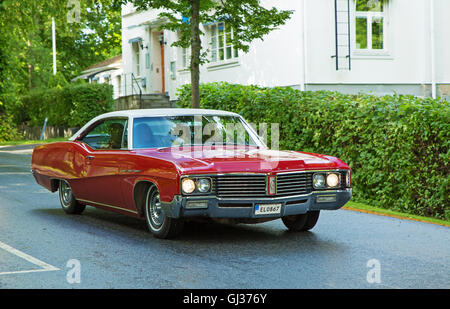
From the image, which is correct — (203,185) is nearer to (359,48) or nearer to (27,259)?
(27,259)

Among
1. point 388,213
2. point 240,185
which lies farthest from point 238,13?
point 240,185

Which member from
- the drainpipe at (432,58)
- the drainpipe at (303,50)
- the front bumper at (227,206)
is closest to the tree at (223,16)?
the drainpipe at (303,50)

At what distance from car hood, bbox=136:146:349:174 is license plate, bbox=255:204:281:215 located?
38 centimetres

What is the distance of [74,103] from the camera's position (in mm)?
32031

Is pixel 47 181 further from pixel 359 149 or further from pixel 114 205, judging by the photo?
pixel 359 149

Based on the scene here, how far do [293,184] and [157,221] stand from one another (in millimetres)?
1660

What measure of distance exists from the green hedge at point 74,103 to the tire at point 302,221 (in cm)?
2304

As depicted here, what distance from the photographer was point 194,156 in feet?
26.0

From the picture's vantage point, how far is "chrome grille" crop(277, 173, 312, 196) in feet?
25.4

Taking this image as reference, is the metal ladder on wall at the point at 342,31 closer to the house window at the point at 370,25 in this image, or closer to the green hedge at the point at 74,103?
the house window at the point at 370,25

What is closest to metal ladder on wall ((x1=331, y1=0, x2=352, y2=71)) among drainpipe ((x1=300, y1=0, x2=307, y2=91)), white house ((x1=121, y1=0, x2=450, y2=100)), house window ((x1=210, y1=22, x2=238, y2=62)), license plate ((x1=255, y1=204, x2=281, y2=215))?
white house ((x1=121, y1=0, x2=450, y2=100))

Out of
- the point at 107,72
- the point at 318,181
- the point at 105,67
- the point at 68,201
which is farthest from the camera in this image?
the point at 107,72
